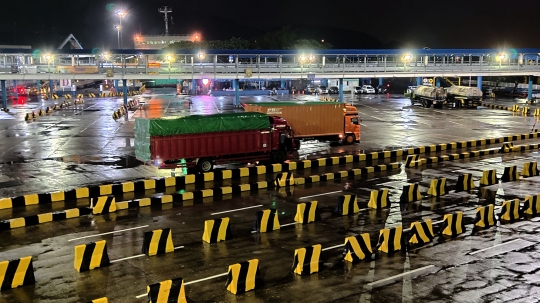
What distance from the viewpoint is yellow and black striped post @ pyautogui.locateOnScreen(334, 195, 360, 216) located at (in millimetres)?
19203

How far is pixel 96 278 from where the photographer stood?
43.7 ft

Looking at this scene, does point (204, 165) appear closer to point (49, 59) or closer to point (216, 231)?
point (216, 231)

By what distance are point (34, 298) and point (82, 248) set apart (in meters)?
1.93

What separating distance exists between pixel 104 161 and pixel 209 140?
22.5 feet

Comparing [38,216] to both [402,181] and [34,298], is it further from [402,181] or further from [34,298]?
[402,181]

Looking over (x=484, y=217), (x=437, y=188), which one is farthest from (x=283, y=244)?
(x=437, y=188)

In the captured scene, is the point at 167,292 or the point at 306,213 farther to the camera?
the point at 306,213

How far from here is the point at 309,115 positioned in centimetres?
3422

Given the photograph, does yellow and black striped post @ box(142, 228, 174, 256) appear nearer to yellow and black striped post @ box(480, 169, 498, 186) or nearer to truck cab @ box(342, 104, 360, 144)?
yellow and black striped post @ box(480, 169, 498, 186)

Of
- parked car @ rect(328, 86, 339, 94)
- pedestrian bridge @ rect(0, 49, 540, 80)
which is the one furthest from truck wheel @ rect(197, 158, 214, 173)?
parked car @ rect(328, 86, 339, 94)

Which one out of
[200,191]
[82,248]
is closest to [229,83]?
[200,191]

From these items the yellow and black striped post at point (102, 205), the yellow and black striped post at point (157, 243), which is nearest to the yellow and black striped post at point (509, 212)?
the yellow and black striped post at point (157, 243)

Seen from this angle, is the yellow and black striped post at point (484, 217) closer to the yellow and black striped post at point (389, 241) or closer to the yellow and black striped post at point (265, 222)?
the yellow and black striped post at point (389, 241)

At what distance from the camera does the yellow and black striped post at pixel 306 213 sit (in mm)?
18219
